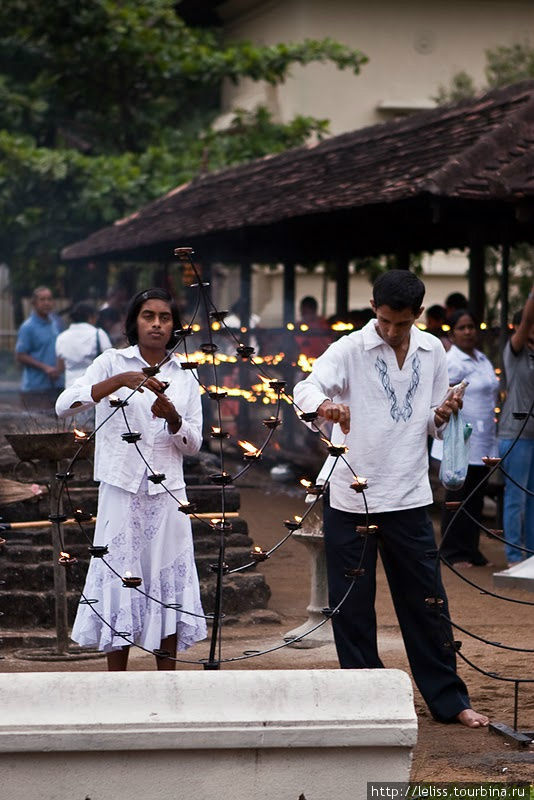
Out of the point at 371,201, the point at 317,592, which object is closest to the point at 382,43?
the point at 371,201

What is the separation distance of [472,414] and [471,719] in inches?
187

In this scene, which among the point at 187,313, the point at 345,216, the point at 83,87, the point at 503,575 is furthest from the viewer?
the point at 83,87

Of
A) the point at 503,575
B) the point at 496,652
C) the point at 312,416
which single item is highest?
the point at 312,416

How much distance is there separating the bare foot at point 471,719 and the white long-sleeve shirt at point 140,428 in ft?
4.86

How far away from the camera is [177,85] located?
2478 cm

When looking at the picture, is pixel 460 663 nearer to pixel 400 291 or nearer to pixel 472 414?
pixel 400 291

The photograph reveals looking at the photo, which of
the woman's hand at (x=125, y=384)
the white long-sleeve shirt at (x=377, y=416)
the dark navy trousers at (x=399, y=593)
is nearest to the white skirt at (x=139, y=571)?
the woman's hand at (x=125, y=384)

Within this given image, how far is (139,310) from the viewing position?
585 centimetres

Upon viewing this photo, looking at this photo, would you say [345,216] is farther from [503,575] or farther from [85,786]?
[85,786]

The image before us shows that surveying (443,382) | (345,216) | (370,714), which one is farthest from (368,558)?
(345,216)

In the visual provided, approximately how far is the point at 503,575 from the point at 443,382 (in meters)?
1.79

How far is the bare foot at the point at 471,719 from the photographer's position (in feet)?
19.3

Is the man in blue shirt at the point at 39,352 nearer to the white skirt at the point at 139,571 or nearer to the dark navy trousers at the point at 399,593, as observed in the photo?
the white skirt at the point at 139,571

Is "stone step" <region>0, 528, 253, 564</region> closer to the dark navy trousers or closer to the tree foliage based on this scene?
the dark navy trousers
